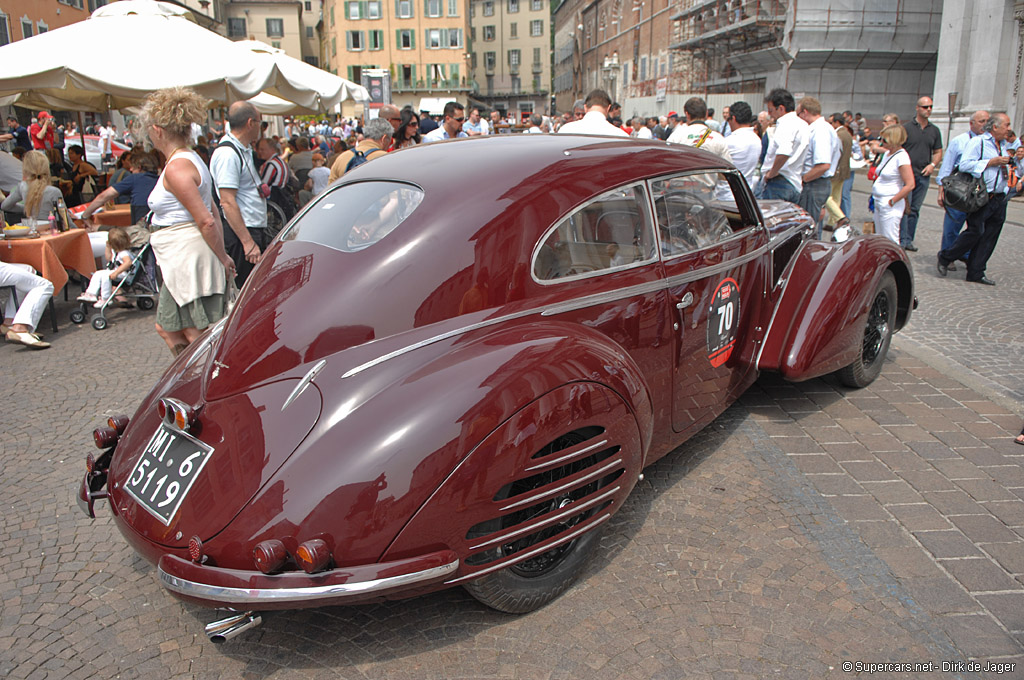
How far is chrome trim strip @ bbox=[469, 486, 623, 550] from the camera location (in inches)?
92.4

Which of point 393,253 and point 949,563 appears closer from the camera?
point 393,253

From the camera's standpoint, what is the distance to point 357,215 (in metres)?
2.92

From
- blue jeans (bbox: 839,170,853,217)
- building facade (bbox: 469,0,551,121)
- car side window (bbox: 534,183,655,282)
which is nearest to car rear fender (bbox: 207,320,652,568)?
car side window (bbox: 534,183,655,282)

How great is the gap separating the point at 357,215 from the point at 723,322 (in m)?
1.87

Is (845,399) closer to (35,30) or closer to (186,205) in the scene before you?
(186,205)

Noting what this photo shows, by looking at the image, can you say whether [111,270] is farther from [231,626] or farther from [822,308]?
[822,308]

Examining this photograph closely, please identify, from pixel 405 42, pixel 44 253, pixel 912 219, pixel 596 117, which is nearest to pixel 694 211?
pixel 596 117

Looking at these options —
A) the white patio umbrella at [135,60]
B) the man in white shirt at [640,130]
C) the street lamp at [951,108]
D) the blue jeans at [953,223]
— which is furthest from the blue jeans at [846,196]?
the street lamp at [951,108]

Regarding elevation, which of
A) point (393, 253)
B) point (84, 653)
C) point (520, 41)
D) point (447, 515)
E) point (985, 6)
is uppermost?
point (520, 41)

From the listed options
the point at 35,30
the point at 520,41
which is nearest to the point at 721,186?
the point at 35,30

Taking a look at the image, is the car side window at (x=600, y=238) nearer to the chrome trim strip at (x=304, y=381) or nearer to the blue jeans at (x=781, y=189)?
the chrome trim strip at (x=304, y=381)

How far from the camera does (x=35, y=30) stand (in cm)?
2778

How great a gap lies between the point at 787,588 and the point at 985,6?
68.7 ft

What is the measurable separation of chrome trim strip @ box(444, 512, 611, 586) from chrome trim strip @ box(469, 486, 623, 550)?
0.25 feet
